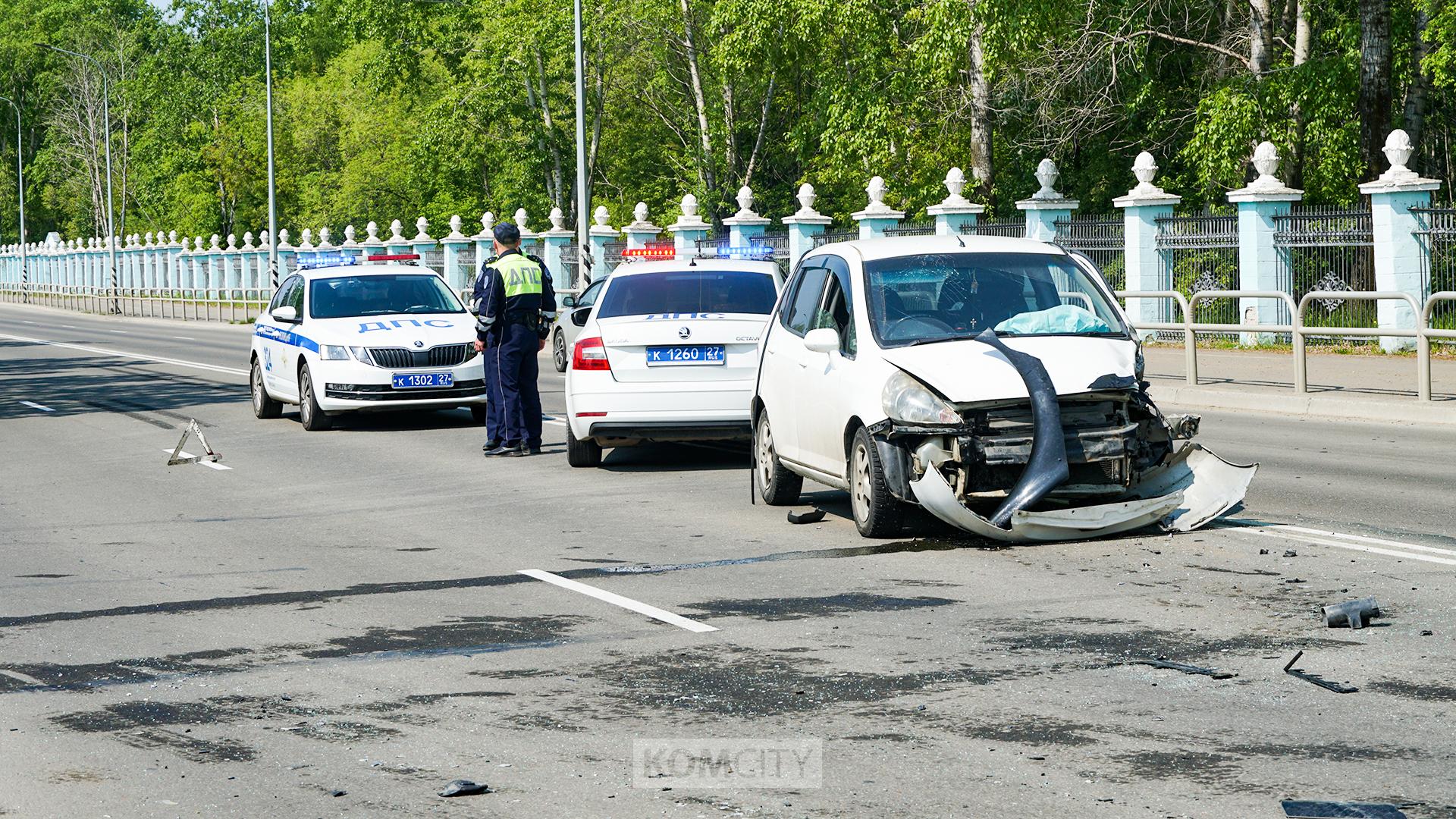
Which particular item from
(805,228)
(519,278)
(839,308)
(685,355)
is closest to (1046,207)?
(805,228)

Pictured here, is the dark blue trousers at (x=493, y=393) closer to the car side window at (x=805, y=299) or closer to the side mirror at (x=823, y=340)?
the car side window at (x=805, y=299)

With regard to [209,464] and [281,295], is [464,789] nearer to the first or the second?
[209,464]

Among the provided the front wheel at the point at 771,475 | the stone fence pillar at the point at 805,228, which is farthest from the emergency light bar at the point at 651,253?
the front wheel at the point at 771,475

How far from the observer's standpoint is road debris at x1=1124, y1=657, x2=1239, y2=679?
6.66 m

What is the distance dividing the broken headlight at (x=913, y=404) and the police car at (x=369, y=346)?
896 centimetres

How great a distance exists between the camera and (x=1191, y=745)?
5.69 metres

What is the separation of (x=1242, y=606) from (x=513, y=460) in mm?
8252

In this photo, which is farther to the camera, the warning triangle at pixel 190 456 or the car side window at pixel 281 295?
the car side window at pixel 281 295

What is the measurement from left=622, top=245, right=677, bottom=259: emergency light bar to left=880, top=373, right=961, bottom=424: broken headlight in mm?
25685

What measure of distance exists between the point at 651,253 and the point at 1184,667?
97.2ft

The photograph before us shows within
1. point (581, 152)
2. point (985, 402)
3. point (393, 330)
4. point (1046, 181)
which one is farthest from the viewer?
point (581, 152)

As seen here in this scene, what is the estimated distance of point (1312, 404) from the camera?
1828 cm

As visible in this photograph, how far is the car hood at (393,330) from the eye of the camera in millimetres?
18078

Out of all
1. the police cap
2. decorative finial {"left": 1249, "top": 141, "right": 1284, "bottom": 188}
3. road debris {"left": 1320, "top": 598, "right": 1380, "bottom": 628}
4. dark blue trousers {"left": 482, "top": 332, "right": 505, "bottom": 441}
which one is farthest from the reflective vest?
decorative finial {"left": 1249, "top": 141, "right": 1284, "bottom": 188}
